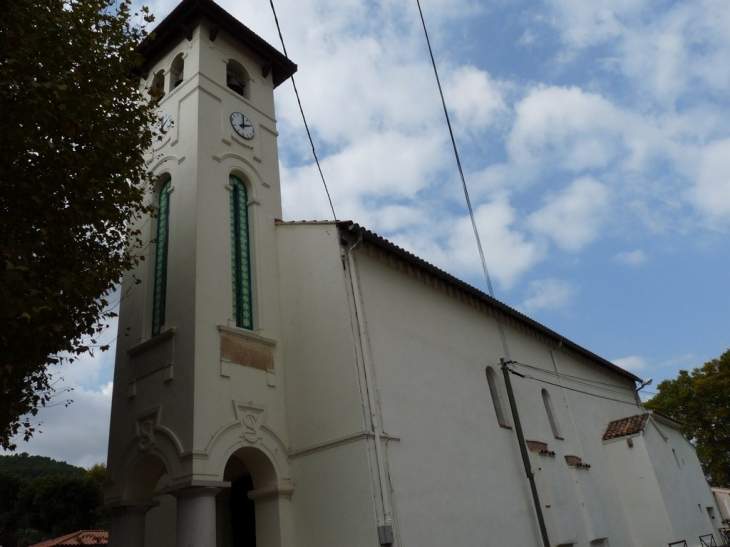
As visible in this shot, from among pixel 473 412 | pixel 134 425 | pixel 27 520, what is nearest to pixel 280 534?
pixel 134 425

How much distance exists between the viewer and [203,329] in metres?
10.3

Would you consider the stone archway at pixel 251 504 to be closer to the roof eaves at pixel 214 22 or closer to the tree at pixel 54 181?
the tree at pixel 54 181

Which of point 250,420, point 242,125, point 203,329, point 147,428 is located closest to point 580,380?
point 250,420

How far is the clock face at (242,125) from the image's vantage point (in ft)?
44.3

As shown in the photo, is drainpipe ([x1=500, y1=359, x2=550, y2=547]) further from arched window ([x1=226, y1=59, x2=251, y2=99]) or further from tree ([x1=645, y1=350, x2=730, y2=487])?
tree ([x1=645, y1=350, x2=730, y2=487])

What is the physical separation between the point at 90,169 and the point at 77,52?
1.73 meters

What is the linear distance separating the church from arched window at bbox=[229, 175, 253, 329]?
3cm

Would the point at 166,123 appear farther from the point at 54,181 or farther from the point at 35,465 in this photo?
the point at 35,465

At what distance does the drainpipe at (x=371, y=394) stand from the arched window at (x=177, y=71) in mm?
6705

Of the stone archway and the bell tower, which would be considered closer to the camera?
the bell tower

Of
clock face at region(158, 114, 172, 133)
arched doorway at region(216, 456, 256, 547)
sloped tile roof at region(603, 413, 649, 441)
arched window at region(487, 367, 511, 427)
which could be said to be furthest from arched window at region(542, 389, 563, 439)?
clock face at region(158, 114, 172, 133)

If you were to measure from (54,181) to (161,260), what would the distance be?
4.08 meters

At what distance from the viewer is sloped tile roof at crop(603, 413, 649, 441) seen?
19.5 metres

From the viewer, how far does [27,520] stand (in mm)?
34719
